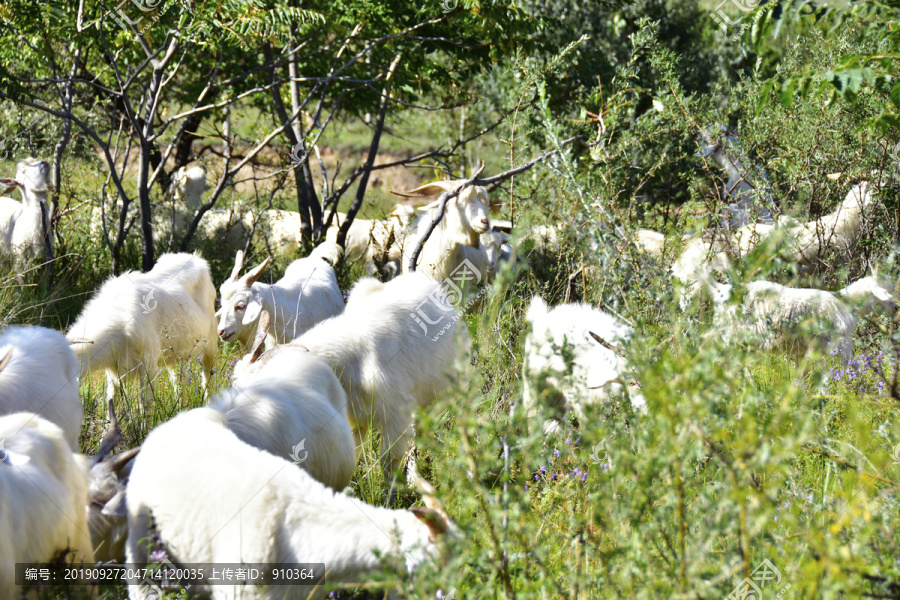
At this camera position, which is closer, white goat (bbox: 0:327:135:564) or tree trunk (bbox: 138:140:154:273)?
white goat (bbox: 0:327:135:564)

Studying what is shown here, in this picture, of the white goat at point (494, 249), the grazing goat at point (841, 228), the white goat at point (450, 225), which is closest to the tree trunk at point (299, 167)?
the white goat at point (450, 225)

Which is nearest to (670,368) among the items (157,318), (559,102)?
(157,318)

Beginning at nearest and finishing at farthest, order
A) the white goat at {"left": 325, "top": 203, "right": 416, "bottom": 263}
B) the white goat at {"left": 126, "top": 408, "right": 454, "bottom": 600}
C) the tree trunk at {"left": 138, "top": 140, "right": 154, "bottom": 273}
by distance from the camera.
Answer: the white goat at {"left": 126, "top": 408, "right": 454, "bottom": 600}, the tree trunk at {"left": 138, "top": 140, "right": 154, "bottom": 273}, the white goat at {"left": 325, "top": 203, "right": 416, "bottom": 263}

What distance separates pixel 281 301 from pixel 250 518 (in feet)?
12.6

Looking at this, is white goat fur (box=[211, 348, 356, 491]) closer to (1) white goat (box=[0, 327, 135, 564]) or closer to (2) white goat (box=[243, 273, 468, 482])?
(2) white goat (box=[243, 273, 468, 482])

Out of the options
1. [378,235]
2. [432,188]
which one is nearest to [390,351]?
[432,188]

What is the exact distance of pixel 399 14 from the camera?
27.9ft

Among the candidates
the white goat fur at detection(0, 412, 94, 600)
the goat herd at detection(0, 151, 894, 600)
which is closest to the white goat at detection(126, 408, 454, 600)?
the goat herd at detection(0, 151, 894, 600)

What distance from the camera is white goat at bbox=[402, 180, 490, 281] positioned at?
24.0ft

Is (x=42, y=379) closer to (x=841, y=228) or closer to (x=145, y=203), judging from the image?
(x=145, y=203)

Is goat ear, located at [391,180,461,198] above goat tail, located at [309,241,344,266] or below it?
above

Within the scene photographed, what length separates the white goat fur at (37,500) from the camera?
2705 mm
